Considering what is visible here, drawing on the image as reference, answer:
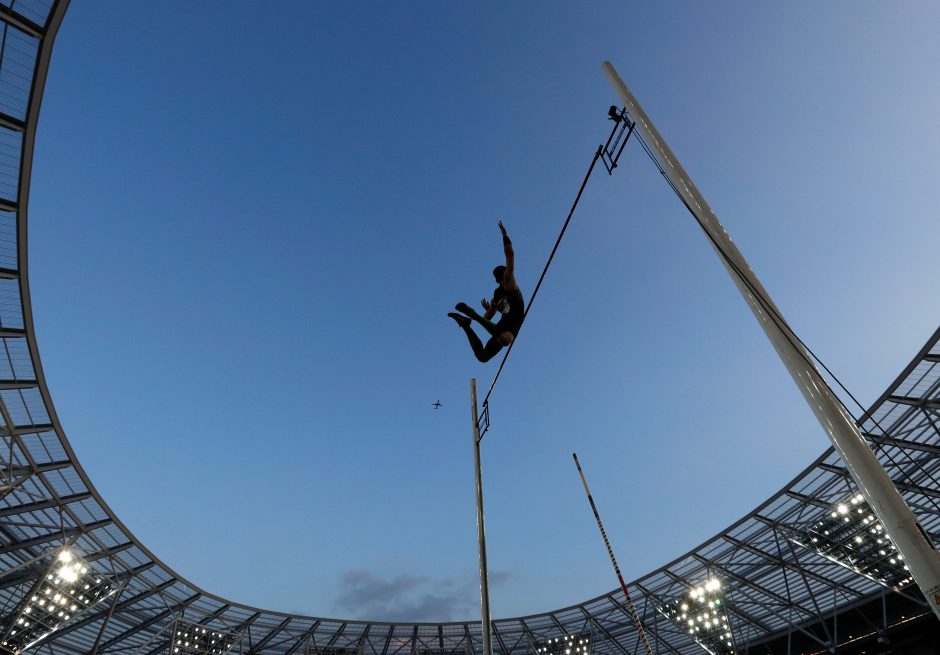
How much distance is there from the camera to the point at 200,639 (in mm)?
22750

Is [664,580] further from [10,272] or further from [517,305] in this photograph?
[10,272]

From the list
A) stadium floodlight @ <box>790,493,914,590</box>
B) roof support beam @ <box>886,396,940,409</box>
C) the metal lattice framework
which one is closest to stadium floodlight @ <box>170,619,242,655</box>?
the metal lattice framework

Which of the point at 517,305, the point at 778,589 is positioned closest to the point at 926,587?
the point at 517,305

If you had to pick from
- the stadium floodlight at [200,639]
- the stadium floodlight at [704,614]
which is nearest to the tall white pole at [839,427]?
the stadium floodlight at [704,614]

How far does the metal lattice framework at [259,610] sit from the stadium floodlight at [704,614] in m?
0.23

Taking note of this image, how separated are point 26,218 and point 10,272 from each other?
1604 millimetres

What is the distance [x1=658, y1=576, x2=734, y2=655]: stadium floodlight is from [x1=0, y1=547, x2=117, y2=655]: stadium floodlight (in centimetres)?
2327

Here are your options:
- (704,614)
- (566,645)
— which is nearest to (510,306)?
(704,614)

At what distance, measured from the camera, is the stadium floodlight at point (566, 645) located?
26.7 meters

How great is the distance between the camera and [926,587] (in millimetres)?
3107

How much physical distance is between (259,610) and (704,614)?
781 inches

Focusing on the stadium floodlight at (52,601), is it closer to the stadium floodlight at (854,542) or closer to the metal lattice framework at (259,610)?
the metal lattice framework at (259,610)

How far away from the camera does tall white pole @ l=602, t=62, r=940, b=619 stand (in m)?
3.16

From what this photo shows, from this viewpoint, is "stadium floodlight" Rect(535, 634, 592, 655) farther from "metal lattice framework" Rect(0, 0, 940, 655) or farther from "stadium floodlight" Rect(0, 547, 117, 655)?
"stadium floodlight" Rect(0, 547, 117, 655)
